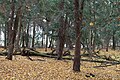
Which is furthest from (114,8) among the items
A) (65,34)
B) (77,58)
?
(65,34)

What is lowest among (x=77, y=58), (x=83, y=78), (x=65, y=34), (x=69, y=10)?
(x=83, y=78)

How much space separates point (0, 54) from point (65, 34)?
520cm

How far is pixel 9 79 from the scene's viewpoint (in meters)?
9.33

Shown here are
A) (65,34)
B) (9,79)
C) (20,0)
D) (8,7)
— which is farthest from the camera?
(65,34)

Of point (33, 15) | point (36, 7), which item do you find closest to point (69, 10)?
point (36, 7)

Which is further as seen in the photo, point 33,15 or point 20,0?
point 33,15

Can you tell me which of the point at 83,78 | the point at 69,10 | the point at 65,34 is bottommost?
the point at 83,78

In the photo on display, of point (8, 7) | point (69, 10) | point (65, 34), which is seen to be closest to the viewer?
point (69, 10)

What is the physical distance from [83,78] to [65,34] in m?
8.40

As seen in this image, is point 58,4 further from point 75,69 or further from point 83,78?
point 83,78

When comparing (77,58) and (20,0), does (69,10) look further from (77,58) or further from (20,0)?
(77,58)

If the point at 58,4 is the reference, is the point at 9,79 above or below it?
below

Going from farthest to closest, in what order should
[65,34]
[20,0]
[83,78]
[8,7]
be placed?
1. [65,34]
2. [8,7]
3. [20,0]
4. [83,78]

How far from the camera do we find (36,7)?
16688 millimetres
